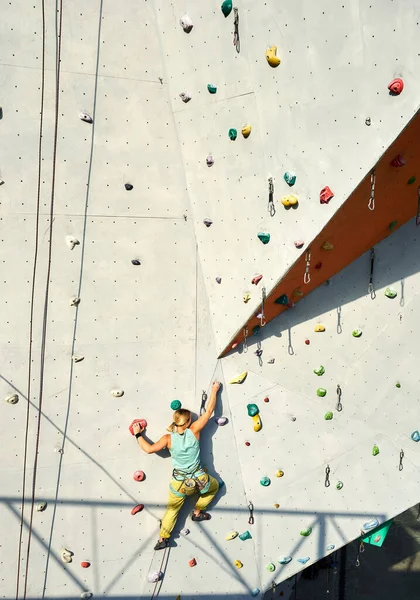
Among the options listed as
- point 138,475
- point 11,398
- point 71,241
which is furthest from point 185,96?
point 138,475

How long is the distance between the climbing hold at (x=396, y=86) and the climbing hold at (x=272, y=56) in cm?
59

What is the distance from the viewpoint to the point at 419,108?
2.25 m

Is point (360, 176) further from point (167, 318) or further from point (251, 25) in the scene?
point (167, 318)

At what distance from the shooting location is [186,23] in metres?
2.75

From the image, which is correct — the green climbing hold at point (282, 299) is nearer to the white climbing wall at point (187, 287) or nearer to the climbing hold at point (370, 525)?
the white climbing wall at point (187, 287)

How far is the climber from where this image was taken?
10.7ft

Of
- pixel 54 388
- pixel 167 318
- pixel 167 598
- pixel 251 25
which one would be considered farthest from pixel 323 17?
pixel 167 598

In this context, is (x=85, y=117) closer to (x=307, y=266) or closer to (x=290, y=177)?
(x=290, y=177)

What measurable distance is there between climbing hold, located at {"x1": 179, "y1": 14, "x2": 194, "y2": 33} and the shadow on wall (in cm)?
173

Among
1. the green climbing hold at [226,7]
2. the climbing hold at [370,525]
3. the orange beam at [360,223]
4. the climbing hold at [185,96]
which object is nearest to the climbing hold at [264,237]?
the orange beam at [360,223]

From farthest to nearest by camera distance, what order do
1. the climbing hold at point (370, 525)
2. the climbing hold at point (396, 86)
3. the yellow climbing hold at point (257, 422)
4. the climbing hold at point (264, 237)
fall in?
the climbing hold at point (370, 525), the yellow climbing hold at point (257, 422), the climbing hold at point (264, 237), the climbing hold at point (396, 86)

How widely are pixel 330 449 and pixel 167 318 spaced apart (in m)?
1.52

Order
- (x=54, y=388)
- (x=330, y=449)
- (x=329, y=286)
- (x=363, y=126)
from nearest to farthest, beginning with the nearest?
(x=363, y=126) → (x=54, y=388) → (x=329, y=286) → (x=330, y=449)

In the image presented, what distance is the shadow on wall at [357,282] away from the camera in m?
3.37
